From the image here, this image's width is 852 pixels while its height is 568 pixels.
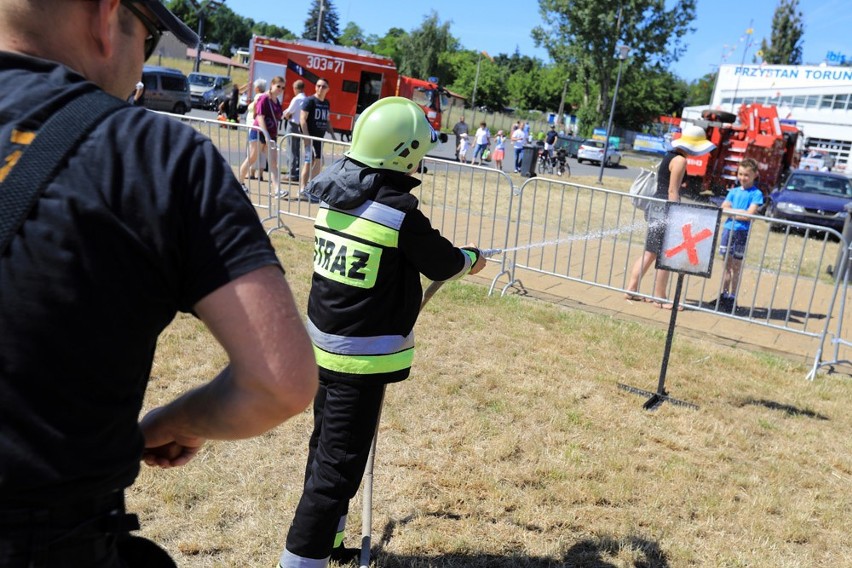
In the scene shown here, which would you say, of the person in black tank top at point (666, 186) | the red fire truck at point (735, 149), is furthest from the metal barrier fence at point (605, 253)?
the red fire truck at point (735, 149)

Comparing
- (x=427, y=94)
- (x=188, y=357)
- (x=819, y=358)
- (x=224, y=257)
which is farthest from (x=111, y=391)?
(x=427, y=94)

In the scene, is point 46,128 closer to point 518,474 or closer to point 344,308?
point 344,308

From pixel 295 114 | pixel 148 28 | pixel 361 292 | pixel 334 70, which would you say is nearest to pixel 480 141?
pixel 334 70

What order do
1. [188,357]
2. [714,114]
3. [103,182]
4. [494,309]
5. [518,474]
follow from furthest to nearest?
[714,114], [494,309], [188,357], [518,474], [103,182]

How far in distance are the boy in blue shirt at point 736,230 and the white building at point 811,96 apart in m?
49.1

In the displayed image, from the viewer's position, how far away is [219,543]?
3.05 meters

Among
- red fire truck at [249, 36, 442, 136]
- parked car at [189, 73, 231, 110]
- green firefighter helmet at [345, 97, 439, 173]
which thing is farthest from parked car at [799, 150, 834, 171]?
green firefighter helmet at [345, 97, 439, 173]

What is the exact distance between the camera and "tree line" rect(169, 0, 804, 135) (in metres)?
46.8

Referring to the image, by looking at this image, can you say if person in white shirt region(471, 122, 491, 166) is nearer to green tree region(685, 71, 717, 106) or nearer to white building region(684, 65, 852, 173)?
white building region(684, 65, 852, 173)

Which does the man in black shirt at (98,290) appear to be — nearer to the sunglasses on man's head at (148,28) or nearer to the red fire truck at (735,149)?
the sunglasses on man's head at (148,28)

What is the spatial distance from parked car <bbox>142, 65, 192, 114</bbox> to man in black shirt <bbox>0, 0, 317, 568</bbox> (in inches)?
1089

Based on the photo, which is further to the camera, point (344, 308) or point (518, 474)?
point (518, 474)

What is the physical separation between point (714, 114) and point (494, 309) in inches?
640

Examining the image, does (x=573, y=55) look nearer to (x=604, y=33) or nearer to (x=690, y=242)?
(x=604, y=33)
